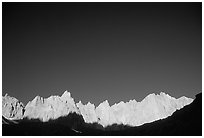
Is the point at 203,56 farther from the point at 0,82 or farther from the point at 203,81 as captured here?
the point at 0,82

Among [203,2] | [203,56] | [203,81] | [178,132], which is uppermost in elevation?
[203,2]

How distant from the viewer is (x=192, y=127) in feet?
317

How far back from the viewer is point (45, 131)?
184 m

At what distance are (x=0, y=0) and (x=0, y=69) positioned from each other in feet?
35.7

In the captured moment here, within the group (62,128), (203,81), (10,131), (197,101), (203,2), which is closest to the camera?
(203,81)

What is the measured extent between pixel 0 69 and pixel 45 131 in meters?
161

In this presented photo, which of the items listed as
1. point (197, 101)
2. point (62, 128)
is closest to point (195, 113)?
point (197, 101)

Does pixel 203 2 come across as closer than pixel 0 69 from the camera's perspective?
No

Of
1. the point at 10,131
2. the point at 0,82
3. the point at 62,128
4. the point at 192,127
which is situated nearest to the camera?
the point at 0,82

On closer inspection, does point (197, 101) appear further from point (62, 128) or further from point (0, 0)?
point (0, 0)

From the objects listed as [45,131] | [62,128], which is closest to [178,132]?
[62,128]

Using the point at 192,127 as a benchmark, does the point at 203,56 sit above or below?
above

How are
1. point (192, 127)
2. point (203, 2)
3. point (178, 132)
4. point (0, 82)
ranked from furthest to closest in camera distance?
point (178, 132) < point (192, 127) < point (203, 2) < point (0, 82)

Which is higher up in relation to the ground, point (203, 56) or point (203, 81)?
point (203, 56)
